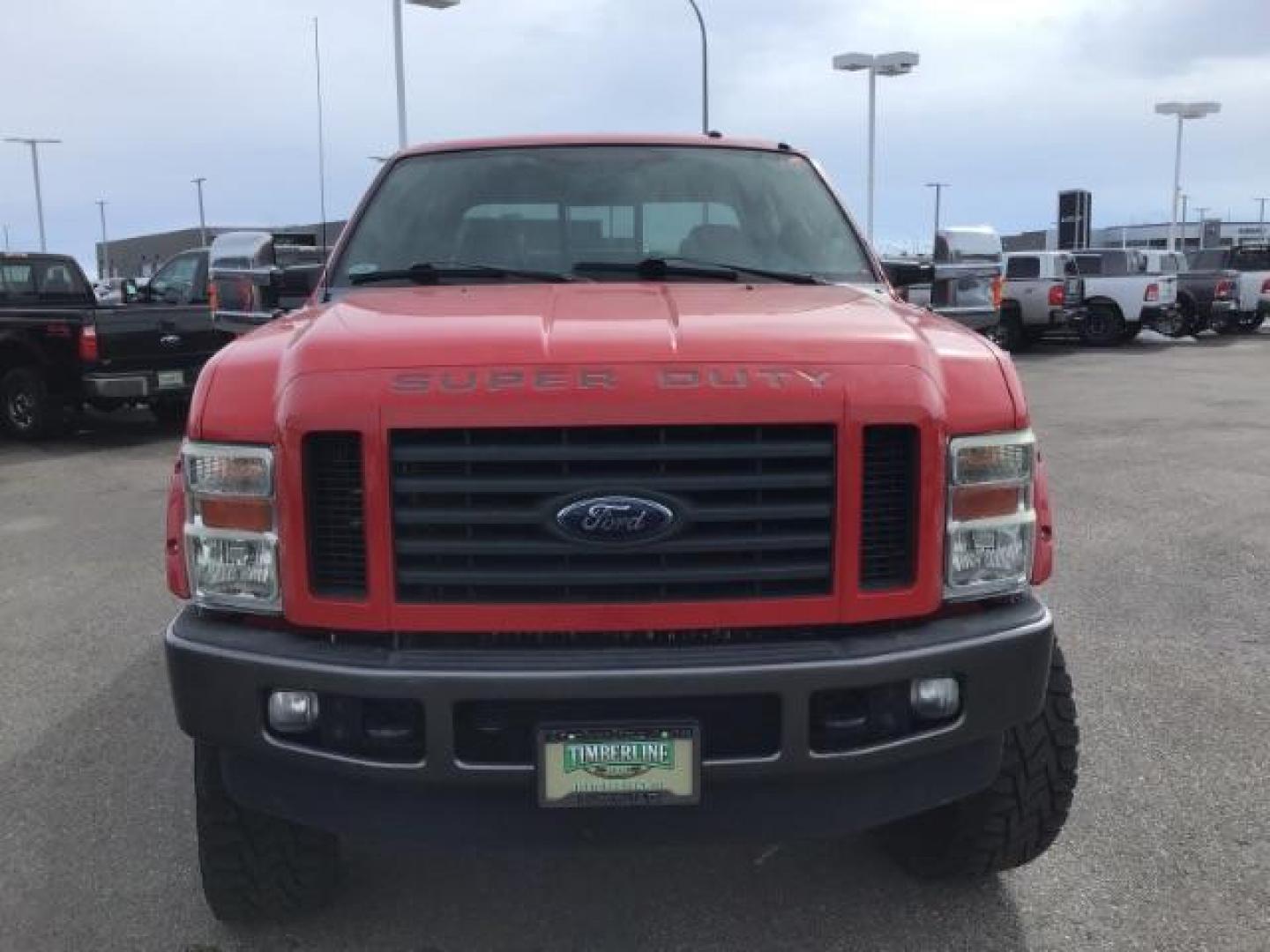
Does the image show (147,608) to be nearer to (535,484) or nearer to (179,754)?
(179,754)

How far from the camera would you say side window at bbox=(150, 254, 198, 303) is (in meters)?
15.9

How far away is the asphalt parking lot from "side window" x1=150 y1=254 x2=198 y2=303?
10153mm

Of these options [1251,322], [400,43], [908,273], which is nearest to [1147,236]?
[1251,322]

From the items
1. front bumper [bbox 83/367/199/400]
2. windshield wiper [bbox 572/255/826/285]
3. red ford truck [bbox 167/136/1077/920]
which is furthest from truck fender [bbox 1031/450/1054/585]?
Result: front bumper [bbox 83/367/199/400]

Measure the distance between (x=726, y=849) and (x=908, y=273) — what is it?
7.03ft

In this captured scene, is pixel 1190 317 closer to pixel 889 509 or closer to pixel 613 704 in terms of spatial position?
pixel 889 509

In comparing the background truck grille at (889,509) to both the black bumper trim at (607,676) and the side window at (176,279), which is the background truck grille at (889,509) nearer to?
the black bumper trim at (607,676)

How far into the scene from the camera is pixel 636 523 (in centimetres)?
239

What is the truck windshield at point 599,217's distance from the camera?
3738 millimetres

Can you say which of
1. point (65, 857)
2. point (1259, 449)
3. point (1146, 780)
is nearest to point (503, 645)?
point (65, 857)

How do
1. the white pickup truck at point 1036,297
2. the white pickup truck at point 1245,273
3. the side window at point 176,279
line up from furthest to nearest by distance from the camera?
1. the white pickup truck at point 1245,273
2. the white pickup truck at point 1036,297
3. the side window at point 176,279

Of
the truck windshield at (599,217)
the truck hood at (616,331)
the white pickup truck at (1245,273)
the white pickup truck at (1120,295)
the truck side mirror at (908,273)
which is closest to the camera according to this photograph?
the truck hood at (616,331)

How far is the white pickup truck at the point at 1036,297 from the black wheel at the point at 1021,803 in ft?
67.8

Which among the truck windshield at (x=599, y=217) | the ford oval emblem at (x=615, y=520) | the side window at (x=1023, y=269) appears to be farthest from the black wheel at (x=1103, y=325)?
the ford oval emblem at (x=615, y=520)
